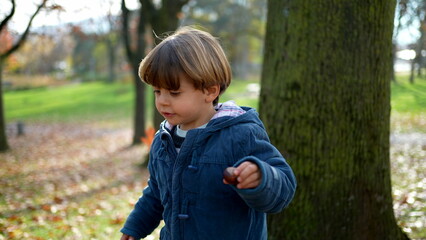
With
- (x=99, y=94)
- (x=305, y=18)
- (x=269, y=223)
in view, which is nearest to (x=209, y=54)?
(x=305, y=18)

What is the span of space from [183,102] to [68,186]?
24.2 feet

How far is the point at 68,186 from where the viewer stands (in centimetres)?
860

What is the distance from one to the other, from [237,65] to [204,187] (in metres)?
46.1

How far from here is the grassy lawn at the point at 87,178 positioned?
511cm

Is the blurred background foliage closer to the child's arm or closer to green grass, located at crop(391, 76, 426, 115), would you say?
green grass, located at crop(391, 76, 426, 115)

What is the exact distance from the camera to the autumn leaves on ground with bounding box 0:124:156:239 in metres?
5.40

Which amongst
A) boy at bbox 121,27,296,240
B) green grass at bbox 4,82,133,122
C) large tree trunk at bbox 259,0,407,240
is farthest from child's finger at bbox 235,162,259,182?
green grass at bbox 4,82,133,122

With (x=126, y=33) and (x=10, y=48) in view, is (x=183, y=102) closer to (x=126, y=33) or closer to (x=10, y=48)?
(x=126, y=33)

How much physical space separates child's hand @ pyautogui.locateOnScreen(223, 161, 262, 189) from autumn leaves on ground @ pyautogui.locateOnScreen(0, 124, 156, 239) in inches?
148

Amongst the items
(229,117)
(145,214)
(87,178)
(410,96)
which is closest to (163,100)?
(229,117)

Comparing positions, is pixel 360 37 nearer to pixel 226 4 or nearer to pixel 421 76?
pixel 421 76

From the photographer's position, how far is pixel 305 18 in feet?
10.3

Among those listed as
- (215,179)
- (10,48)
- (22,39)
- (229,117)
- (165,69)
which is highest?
(165,69)

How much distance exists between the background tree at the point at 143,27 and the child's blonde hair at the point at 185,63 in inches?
285
